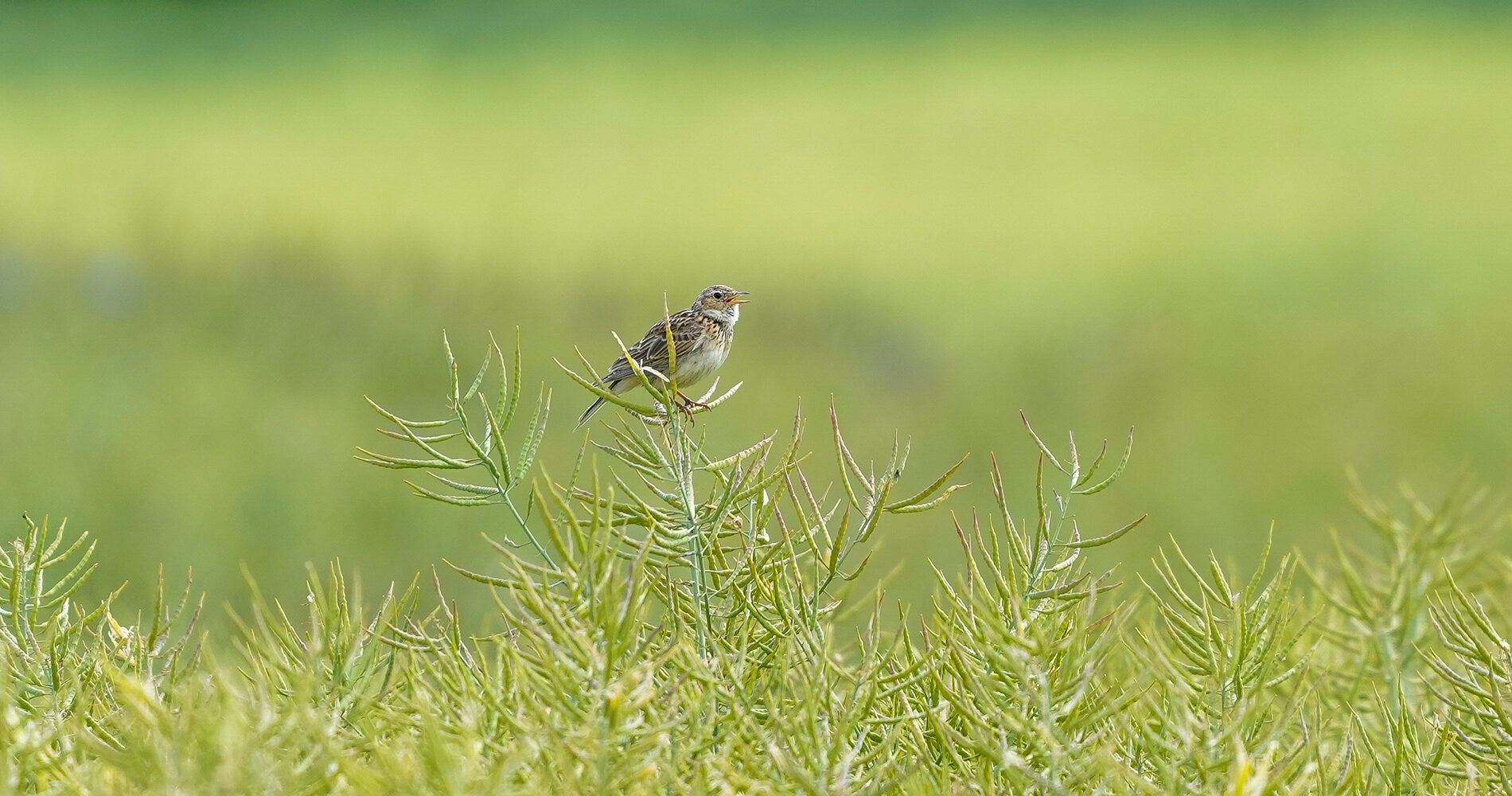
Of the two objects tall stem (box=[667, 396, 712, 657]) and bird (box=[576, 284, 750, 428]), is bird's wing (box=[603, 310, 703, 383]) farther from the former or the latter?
tall stem (box=[667, 396, 712, 657])

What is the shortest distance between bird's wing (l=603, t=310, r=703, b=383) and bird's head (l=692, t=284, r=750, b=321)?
0.03m

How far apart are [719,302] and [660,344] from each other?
385 millimetres

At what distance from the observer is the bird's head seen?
10.6 ft

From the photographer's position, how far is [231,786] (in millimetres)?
593

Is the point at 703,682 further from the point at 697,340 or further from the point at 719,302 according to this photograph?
the point at 719,302

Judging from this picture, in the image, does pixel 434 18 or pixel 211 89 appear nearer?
pixel 211 89

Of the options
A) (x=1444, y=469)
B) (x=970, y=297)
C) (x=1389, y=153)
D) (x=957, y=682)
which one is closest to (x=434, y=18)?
(x=970, y=297)

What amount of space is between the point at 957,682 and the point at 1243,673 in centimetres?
23

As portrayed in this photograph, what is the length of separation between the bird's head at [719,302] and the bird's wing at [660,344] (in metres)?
0.03

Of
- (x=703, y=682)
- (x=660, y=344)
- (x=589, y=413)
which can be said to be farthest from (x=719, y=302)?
(x=703, y=682)

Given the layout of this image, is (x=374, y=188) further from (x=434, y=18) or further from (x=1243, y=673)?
(x=1243, y=673)

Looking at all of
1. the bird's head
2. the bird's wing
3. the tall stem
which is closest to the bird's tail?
the bird's wing

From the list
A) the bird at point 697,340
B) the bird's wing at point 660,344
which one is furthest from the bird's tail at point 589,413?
the bird at point 697,340

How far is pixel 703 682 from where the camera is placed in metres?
0.90
